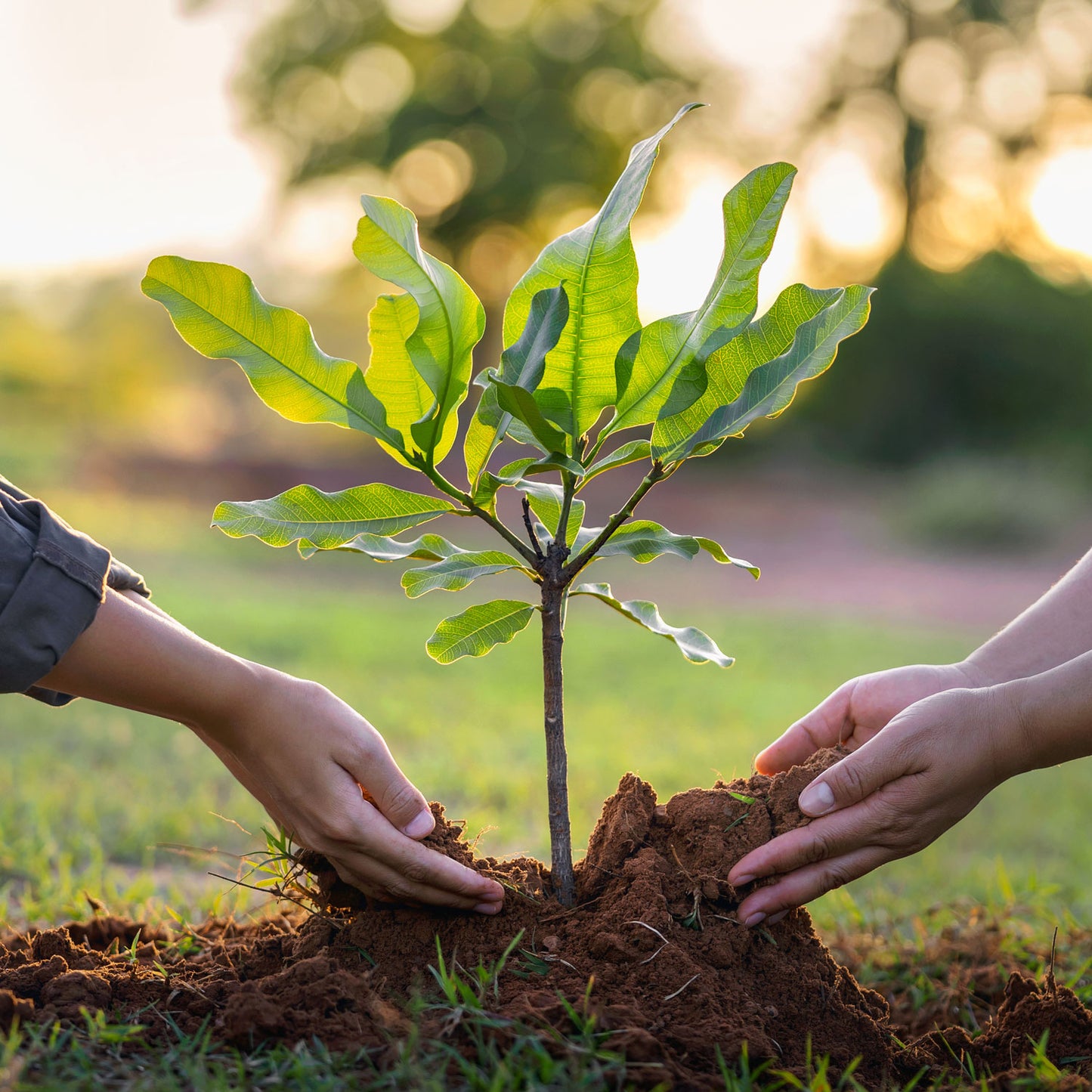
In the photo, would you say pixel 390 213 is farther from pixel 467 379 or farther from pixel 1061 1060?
Result: pixel 1061 1060

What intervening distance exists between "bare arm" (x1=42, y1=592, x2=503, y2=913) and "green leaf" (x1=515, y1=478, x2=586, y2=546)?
433mm

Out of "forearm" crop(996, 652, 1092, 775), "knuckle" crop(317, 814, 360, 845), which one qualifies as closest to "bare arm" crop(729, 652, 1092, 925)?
"forearm" crop(996, 652, 1092, 775)

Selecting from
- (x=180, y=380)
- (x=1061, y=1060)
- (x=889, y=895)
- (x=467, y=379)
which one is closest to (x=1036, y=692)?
(x=1061, y=1060)

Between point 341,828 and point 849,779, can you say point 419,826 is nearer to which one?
point 341,828

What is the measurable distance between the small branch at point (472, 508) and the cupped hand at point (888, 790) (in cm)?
55

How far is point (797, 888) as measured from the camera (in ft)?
4.82

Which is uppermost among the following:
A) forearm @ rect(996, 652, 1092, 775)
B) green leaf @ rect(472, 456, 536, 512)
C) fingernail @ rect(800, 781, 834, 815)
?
green leaf @ rect(472, 456, 536, 512)

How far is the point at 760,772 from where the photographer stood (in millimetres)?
1950

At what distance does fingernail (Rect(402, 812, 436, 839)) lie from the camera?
1.45 m

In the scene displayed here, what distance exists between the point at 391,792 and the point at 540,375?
24.6 inches

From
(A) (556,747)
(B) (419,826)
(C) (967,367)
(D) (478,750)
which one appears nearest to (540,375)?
(A) (556,747)

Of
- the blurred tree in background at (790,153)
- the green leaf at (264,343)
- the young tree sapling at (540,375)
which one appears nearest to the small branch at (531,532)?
the young tree sapling at (540,375)

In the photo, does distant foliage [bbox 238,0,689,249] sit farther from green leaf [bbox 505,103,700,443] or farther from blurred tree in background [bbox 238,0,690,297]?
green leaf [bbox 505,103,700,443]

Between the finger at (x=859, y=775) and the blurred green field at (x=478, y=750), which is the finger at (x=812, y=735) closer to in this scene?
the finger at (x=859, y=775)
